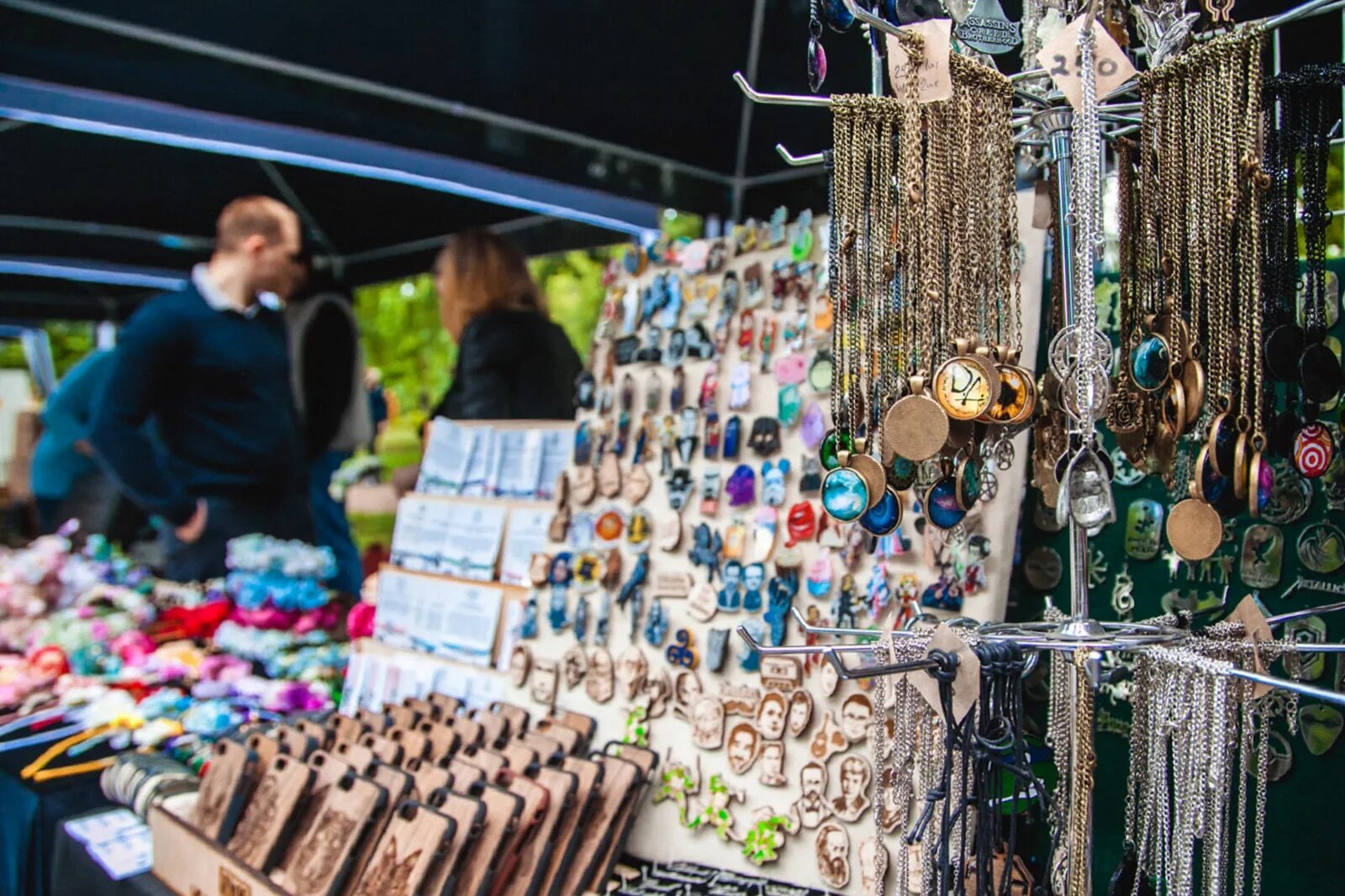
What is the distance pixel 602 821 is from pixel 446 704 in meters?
0.58

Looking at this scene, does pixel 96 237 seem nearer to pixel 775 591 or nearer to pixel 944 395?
pixel 775 591

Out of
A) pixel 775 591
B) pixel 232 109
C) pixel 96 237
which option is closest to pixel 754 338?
pixel 775 591

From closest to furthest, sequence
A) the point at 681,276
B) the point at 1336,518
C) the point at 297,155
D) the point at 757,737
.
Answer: the point at 1336,518 < the point at 757,737 < the point at 681,276 < the point at 297,155

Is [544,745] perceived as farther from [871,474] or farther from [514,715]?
[871,474]

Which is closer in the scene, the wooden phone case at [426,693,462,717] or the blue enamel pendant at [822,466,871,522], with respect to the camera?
the blue enamel pendant at [822,466,871,522]

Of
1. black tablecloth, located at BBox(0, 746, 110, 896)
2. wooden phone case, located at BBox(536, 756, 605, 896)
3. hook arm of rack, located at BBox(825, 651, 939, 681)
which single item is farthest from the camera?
black tablecloth, located at BBox(0, 746, 110, 896)

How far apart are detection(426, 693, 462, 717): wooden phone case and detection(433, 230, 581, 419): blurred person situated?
1.22m

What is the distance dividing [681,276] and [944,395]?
41.8 inches

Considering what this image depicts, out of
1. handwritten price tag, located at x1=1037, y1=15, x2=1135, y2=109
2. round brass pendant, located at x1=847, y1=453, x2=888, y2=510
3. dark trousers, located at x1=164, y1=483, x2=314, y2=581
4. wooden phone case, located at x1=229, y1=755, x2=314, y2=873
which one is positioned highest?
handwritten price tag, located at x1=1037, y1=15, x2=1135, y2=109

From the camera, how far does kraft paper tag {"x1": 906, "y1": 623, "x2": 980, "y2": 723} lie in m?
0.99

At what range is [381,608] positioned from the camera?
2.76 m

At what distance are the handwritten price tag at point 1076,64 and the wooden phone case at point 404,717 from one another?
5.49 ft

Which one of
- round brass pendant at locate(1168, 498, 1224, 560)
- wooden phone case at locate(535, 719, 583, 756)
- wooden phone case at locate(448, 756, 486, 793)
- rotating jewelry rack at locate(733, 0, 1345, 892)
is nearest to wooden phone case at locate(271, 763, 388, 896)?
wooden phone case at locate(448, 756, 486, 793)

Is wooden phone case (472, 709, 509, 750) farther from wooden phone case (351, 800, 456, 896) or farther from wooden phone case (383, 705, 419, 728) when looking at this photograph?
wooden phone case (351, 800, 456, 896)
